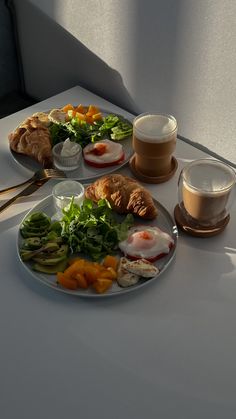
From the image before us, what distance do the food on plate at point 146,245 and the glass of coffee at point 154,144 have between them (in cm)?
21

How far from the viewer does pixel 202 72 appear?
1139 millimetres

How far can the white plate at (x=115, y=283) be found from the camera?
879mm

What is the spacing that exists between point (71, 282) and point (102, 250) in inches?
4.1

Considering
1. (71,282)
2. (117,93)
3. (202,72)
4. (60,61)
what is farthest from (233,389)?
(60,61)

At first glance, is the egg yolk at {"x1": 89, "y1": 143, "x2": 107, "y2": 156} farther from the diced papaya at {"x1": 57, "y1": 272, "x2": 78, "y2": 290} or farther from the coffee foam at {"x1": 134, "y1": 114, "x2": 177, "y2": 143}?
the diced papaya at {"x1": 57, "y1": 272, "x2": 78, "y2": 290}

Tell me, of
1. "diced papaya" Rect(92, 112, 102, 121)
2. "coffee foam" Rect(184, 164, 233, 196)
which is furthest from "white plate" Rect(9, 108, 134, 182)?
"coffee foam" Rect(184, 164, 233, 196)

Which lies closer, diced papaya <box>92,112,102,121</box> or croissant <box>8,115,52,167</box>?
croissant <box>8,115,52,167</box>

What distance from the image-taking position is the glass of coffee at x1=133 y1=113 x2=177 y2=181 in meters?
1.09

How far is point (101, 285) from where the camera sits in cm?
88

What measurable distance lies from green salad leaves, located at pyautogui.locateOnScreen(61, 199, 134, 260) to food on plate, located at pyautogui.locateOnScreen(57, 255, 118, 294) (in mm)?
45

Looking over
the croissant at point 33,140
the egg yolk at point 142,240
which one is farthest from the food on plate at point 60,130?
the egg yolk at point 142,240

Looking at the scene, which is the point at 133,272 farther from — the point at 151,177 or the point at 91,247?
the point at 151,177

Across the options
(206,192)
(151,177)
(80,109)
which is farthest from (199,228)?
(80,109)

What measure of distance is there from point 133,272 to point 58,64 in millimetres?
883
